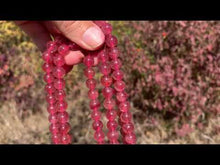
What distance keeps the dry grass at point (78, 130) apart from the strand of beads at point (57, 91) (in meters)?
1.75

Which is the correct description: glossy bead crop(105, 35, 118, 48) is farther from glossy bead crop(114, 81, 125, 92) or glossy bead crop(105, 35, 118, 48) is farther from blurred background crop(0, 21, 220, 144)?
blurred background crop(0, 21, 220, 144)

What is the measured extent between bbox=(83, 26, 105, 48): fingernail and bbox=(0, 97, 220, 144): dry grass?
1.84 metres

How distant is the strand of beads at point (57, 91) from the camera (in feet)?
3.93

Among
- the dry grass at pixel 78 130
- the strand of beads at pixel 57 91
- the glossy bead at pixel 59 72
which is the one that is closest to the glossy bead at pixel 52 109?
the strand of beads at pixel 57 91

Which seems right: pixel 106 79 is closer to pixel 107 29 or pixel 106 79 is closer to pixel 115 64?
pixel 115 64

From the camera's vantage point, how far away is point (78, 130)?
3170mm

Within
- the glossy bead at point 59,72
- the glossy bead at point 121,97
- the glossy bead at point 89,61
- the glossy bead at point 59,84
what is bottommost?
the glossy bead at point 121,97

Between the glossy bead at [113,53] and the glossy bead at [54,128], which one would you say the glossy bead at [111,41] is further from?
the glossy bead at [54,128]

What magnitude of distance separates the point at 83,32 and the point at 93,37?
12cm

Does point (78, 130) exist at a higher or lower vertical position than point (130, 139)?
lower

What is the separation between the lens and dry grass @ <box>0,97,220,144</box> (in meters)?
2.86

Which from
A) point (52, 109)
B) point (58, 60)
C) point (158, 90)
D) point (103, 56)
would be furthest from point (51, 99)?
point (158, 90)

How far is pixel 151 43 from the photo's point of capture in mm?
3164
